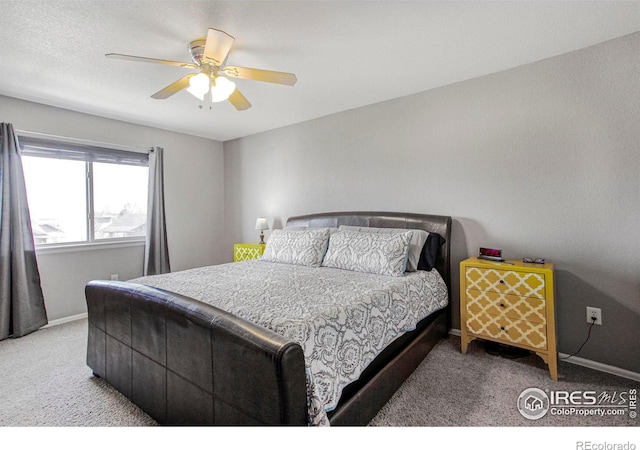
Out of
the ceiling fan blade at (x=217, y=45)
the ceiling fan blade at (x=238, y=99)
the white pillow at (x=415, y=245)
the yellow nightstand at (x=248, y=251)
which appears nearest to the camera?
the ceiling fan blade at (x=217, y=45)

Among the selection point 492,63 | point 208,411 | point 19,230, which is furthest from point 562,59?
point 19,230

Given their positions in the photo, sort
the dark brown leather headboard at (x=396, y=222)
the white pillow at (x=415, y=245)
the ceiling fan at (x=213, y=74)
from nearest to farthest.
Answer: the ceiling fan at (x=213, y=74)
the white pillow at (x=415, y=245)
the dark brown leather headboard at (x=396, y=222)

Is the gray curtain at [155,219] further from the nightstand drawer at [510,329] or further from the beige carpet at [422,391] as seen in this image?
the nightstand drawer at [510,329]

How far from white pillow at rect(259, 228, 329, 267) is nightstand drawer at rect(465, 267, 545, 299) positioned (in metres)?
1.29

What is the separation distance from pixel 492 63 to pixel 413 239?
1.54 m

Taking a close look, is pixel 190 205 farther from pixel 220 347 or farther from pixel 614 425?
pixel 614 425

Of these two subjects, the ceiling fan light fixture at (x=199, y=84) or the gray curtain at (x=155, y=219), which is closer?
the ceiling fan light fixture at (x=199, y=84)

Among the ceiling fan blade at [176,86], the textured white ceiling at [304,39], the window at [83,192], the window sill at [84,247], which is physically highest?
the textured white ceiling at [304,39]

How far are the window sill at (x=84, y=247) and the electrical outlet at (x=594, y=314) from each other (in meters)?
4.74

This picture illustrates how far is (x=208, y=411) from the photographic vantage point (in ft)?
4.35

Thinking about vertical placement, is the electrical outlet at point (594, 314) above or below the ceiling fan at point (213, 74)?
below

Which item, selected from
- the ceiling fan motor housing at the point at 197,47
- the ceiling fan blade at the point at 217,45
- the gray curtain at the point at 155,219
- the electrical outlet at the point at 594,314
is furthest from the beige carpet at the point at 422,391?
the ceiling fan motor housing at the point at 197,47

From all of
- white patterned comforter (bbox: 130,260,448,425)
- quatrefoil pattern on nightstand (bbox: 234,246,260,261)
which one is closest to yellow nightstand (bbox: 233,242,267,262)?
quatrefoil pattern on nightstand (bbox: 234,246,260,261)

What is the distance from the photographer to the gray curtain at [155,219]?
3.92 metres
